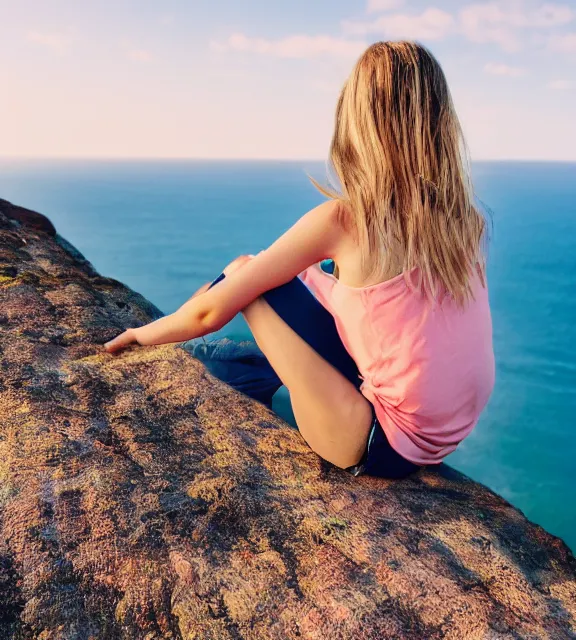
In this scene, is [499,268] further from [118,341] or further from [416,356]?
[416,356]

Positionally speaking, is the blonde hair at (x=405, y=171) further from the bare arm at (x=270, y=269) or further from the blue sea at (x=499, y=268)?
the blue sea at (x=499, y=268)

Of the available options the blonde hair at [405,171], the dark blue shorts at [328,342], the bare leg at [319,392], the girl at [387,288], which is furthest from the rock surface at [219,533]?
the blonde hair at [405,171]

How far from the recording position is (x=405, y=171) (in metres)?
1.94

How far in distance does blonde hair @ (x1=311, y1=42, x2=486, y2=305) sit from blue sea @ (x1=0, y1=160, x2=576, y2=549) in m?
0.22

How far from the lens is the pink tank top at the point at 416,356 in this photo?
1.94 meters

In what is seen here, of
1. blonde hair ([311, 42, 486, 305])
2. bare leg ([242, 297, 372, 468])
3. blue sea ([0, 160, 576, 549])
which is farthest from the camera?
blue sea ([0, 160, 576, 549])

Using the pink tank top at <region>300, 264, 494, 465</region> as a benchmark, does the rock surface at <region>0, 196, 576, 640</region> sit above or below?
below

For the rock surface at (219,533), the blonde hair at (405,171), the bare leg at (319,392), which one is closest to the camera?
the rock surface at (219,533)

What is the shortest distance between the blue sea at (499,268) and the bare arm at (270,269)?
0.21m

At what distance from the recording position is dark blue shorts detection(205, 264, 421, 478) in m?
2.07

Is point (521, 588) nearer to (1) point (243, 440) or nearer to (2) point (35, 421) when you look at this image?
(1) point (243, 440)

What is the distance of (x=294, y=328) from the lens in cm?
208

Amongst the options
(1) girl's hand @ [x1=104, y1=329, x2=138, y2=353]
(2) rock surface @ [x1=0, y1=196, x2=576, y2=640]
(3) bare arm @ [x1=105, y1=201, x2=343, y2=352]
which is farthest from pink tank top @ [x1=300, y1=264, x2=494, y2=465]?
(1) girl's hand @ [x1=104, y1=329, x2=138, y2=353]

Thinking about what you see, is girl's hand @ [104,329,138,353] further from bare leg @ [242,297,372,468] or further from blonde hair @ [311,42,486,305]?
blonde hair @ [311,42,486,305]
